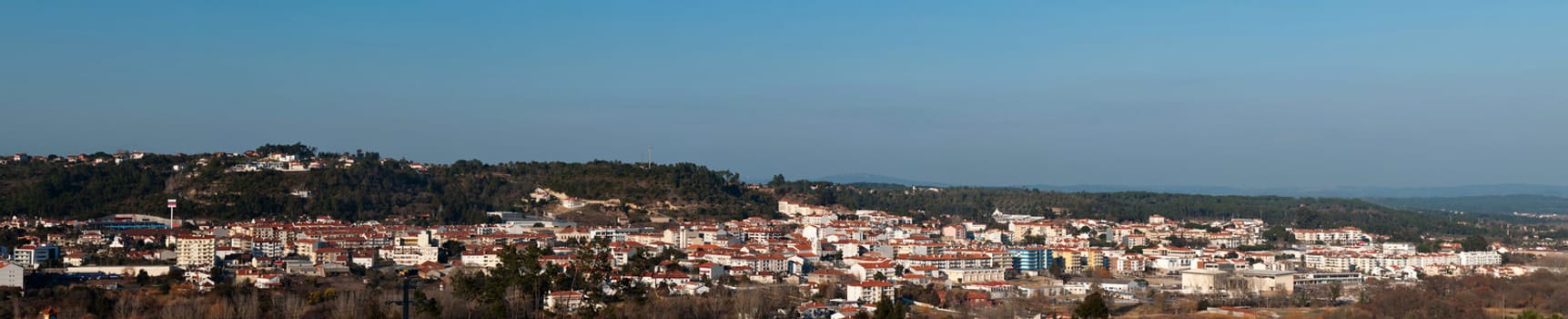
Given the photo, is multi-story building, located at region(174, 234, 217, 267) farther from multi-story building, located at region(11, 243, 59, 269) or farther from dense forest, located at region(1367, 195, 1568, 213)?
dense forest, located at region(1367, 195, 1568, 213)

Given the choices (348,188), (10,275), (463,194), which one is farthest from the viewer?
(463,194)

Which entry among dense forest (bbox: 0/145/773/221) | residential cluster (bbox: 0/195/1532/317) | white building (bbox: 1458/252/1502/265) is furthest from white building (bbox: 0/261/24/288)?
white building (bbox: 1458/252/1502/265)

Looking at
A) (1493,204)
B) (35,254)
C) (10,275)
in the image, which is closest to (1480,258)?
(10,275)

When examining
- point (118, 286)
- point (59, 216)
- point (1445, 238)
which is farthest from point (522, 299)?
point (1445, 238)

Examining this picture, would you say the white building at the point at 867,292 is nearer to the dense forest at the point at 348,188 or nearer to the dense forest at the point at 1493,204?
the dense forest at the point at 348,188

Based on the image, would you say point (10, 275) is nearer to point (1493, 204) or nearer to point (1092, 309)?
point (1092, 309)

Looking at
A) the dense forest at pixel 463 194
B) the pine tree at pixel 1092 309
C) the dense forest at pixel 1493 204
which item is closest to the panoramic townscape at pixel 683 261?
the pine tree at pixel 1092 309

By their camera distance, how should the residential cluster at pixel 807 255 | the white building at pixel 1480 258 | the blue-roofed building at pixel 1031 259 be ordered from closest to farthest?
1. the residential cluster at pixel 807 255
2. the blue-roofed building at pixel 1031 259
3. the white building at pixel 1480 258
